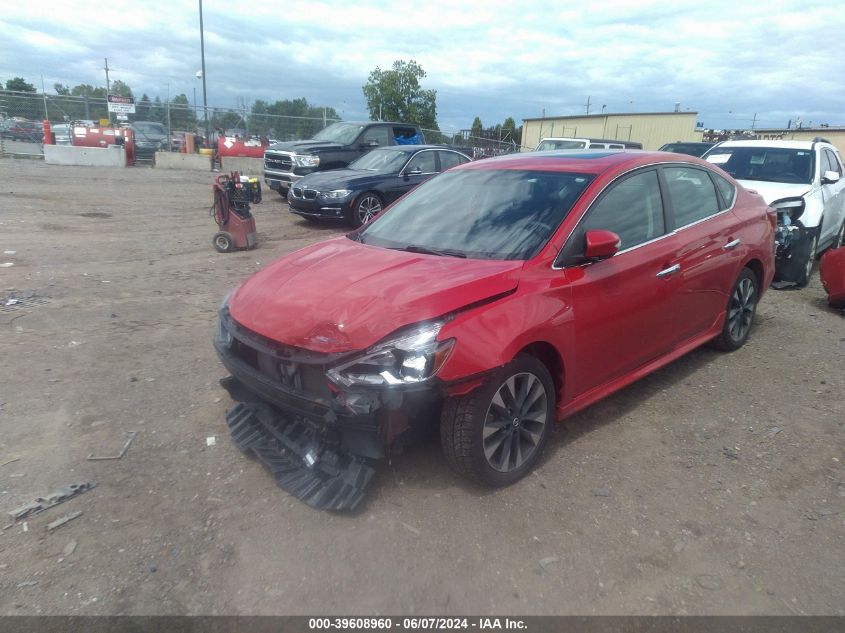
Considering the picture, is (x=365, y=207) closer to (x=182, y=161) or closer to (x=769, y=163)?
(x=769, y=163)

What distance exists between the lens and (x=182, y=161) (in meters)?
23.3

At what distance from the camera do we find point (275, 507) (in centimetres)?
307

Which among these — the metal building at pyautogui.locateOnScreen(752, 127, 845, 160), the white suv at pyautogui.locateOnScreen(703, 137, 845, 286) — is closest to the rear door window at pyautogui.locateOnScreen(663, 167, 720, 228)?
the white suv at pyautogui.locateOnScreen(703, 137, 845, 286)

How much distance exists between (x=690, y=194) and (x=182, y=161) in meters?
22.5

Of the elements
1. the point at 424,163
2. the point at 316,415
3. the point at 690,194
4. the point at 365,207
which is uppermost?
the point at 424,163

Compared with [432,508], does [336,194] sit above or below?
above

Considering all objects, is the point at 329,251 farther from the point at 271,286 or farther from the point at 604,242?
the point at 604,242

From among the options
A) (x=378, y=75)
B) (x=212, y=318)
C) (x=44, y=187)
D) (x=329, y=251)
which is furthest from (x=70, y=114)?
(x=329, y=251)

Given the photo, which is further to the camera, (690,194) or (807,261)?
(807,261)

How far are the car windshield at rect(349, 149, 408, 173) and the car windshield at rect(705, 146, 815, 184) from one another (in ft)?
18.3

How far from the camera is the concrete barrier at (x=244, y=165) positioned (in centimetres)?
2150

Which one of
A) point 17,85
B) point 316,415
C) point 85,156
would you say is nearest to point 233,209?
point 316,415

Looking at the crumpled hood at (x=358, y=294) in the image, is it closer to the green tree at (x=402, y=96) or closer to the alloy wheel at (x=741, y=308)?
the alloy wheel at (x=741, y=308)

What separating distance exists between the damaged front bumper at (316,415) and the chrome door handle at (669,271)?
6.41 feet
